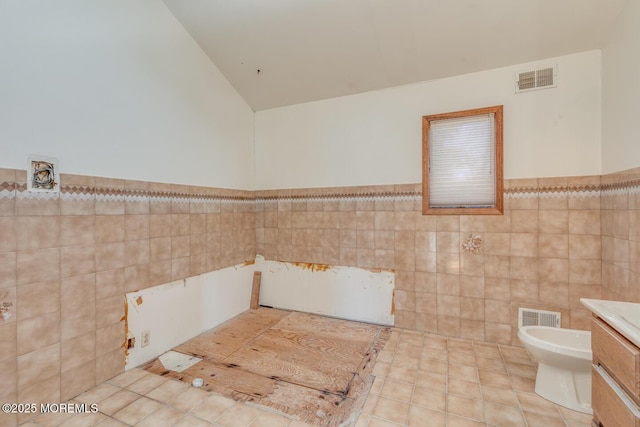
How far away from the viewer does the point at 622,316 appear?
1214 mm

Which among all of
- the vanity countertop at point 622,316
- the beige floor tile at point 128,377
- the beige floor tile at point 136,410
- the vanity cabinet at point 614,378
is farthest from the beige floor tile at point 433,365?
the beige floor tile at point 128,377

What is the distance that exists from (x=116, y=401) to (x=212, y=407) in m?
0.63

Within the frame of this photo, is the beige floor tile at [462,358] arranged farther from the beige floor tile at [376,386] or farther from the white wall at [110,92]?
the white wall at [110,92]

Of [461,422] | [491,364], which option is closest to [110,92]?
[461,422]

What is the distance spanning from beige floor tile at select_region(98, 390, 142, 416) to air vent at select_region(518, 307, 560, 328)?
9.79 ft

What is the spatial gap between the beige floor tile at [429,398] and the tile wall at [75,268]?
210cm

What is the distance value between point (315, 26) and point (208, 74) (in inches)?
46.2

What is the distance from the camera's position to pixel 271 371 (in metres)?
2.19

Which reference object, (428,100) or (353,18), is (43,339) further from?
(428,100)

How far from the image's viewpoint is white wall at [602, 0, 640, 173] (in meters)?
1.85

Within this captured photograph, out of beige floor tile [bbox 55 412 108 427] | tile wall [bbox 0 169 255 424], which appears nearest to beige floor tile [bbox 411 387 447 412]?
beige floor tile [bbox 55 412 108 427]

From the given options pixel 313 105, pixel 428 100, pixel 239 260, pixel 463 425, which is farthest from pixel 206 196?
pixel 463 425

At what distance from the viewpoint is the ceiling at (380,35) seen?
212 cm

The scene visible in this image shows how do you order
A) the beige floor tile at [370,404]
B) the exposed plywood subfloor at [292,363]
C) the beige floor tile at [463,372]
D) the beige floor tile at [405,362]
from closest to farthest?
the beige floor tile at [370,404]
the exposed plywood subfloor at [292,363]
the beige floor tile at [463,372]
the beige floor tile at [405,362]
